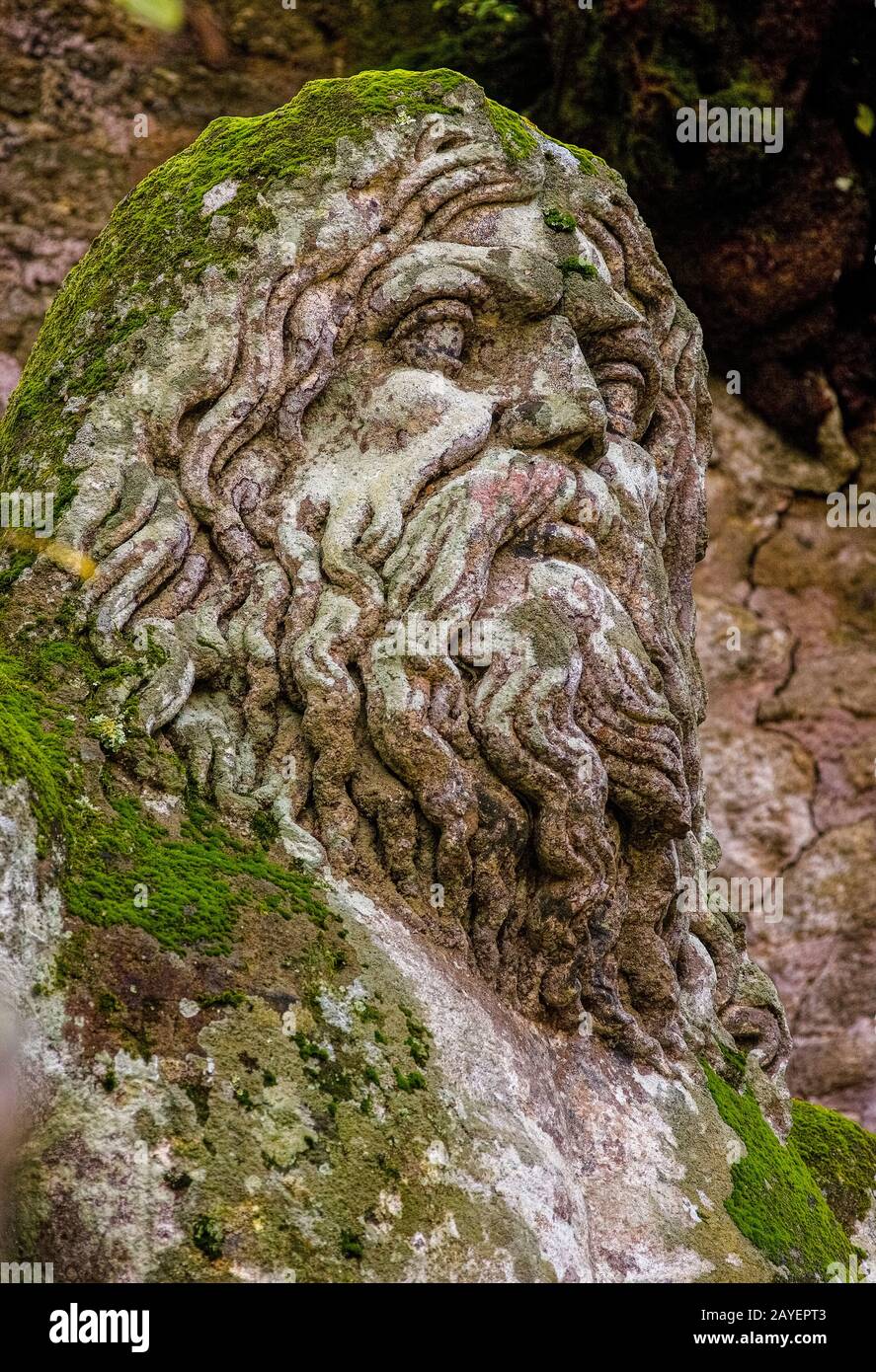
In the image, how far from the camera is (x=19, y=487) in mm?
2936

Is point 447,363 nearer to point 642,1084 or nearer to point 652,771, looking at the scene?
point 652,771

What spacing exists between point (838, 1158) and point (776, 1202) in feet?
1.90

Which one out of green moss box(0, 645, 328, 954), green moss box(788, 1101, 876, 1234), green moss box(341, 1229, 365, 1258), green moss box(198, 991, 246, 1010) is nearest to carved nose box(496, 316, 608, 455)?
green moss box(0, 645, 328, 954)

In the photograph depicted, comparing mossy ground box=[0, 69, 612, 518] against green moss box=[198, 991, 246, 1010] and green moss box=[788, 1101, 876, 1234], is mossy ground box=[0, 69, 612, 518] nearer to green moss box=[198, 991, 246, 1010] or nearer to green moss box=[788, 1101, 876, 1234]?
green moss box=[198, 991, 246, 1010]

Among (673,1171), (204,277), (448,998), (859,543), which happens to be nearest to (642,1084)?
(673,1171)

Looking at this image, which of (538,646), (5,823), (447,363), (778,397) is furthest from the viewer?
(778,397)

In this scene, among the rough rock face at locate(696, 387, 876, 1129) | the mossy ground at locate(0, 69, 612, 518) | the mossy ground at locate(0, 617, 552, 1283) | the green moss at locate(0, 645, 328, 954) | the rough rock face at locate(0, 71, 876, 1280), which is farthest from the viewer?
the rough rock face at locate(696, 387, 876, 1129)

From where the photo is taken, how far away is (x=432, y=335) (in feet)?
10.1

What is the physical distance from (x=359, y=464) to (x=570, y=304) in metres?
0.62

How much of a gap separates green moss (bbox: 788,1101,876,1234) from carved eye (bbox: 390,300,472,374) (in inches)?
75.4

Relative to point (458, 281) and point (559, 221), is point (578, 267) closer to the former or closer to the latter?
point (559, 221)

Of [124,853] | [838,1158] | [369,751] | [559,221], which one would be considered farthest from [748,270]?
[124,853]

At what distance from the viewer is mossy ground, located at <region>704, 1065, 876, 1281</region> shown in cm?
290

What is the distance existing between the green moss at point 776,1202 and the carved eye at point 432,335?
1593 millimetres
